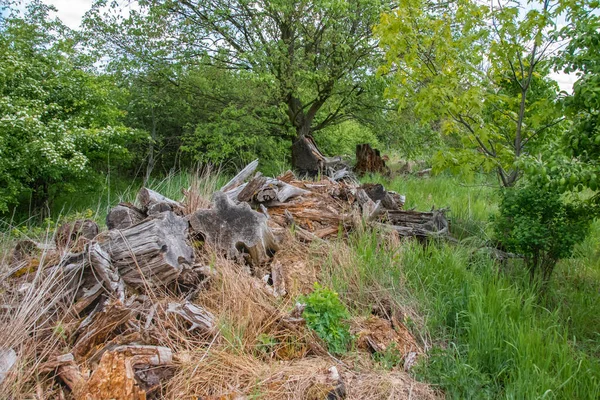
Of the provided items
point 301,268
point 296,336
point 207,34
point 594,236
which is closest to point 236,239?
point 301,268

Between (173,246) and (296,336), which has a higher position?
(173,246)

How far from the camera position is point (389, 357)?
9.68ft

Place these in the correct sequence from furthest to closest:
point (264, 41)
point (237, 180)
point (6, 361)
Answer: point (264, 41)
point (237, 180)
point (6, 361)

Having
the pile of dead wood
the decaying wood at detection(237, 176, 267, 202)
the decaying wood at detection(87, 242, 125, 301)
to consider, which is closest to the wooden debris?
the pile of dead wood

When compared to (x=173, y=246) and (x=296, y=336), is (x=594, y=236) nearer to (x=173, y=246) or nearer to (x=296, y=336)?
(x=296, y=336)

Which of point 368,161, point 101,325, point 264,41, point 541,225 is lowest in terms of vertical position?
point 101,325

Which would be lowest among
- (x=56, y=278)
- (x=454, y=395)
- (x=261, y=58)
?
(x=454, y=395)

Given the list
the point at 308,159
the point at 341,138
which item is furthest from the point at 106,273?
the point at 341,138

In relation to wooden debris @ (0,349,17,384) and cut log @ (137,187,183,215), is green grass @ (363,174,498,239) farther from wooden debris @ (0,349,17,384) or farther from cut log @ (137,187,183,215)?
wooden debris @ (0,349,17,384)

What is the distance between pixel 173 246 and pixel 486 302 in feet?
8.35

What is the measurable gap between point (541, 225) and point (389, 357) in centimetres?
209

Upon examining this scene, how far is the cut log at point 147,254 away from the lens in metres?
3.31

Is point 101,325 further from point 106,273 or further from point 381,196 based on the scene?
point 381,196

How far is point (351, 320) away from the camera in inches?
132
